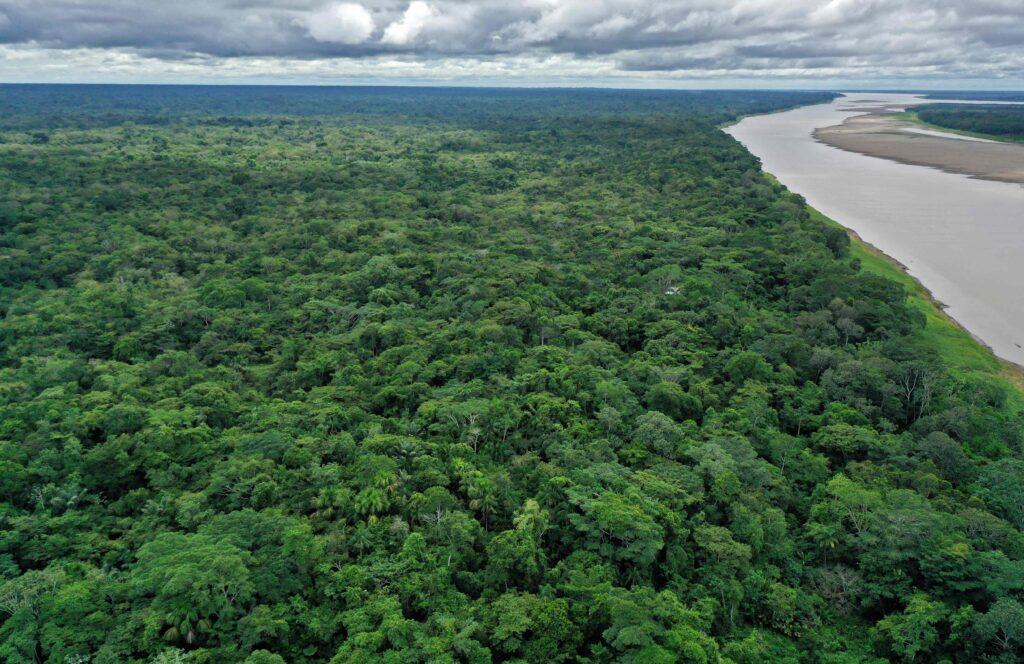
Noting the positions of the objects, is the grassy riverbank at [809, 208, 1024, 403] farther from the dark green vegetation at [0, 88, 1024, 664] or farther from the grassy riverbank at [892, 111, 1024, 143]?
the grassy riverbank at [892, 111, 1024, 143]

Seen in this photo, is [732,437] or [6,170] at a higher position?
[6,170]

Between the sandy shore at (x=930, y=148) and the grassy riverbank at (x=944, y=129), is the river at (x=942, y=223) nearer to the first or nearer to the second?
the sandy shore at (x=930, y=148)

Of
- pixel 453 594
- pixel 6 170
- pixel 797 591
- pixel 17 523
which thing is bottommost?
pixel 797 591

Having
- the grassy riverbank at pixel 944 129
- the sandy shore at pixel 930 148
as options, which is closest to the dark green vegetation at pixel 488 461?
the sandy shore at pixel 930 148

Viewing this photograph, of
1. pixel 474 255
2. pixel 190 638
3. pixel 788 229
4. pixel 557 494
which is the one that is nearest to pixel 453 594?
pixel 557 494

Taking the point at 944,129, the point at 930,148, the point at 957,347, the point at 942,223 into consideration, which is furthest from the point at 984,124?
the point at 957,347

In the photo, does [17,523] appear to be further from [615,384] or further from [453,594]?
[615,384]
